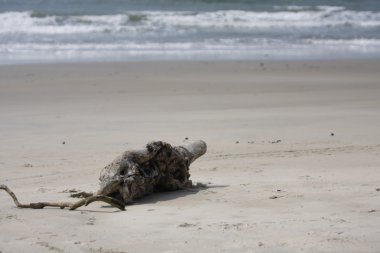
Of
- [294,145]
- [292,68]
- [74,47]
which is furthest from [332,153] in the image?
[74,47]

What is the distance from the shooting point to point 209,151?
807 cm

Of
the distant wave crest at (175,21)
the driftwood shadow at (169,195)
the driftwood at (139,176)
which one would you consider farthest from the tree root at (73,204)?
the distant wave crest at (175,21)

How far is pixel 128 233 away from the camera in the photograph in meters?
4.75

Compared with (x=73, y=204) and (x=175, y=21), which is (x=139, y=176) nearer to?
(x=73, y=204)

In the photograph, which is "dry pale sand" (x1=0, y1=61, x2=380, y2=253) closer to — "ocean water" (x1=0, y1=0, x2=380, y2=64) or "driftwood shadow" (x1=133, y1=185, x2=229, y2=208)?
"driftwood shadow" (x1=133, y1=185, x2=229, y2=208)

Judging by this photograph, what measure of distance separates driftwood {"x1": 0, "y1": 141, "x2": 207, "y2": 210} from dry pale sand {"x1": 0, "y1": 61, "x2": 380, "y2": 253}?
0.08 m

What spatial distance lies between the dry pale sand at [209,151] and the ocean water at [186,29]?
2929 millimetres

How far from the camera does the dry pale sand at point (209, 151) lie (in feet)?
15.4

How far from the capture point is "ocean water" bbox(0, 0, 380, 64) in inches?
764

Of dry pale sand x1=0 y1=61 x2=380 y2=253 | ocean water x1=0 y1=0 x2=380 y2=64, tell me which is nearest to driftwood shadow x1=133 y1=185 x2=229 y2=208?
dry pale sand x1=0 y1=61 x2=380 y2=253

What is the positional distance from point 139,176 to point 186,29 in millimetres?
19210

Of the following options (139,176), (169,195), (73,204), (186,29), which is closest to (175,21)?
(186,29)

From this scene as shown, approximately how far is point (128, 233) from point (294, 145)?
151 inches

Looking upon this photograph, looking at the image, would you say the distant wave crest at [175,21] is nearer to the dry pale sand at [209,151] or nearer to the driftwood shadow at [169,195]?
the dry pale sand at [209,151]
